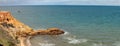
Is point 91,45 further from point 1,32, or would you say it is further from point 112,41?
point 1,32

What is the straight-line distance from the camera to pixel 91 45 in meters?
49.0

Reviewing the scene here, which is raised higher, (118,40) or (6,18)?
(6,18)

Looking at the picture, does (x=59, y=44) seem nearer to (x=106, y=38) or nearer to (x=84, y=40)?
(x=84, y=40)

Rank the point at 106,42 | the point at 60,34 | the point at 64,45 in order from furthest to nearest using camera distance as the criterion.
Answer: the point at 60,34, the point at 106,42, the point at 64,45

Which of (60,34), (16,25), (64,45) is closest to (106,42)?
(64,45)

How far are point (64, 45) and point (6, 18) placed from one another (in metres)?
14.0

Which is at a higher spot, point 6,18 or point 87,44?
point 6,18

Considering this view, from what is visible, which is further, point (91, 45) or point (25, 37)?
point (25, 37)

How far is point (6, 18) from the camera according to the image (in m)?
55.8

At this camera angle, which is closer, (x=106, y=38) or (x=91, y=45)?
(x=91, y=45)

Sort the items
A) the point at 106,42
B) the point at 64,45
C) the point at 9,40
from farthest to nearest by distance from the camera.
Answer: the point at 106,42 → the point at 64,45 → the point at 9,40

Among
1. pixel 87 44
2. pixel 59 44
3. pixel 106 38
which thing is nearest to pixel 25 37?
pixel 59 44

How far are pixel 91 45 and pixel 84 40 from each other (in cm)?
536

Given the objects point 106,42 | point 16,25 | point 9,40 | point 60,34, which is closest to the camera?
point 9,40
